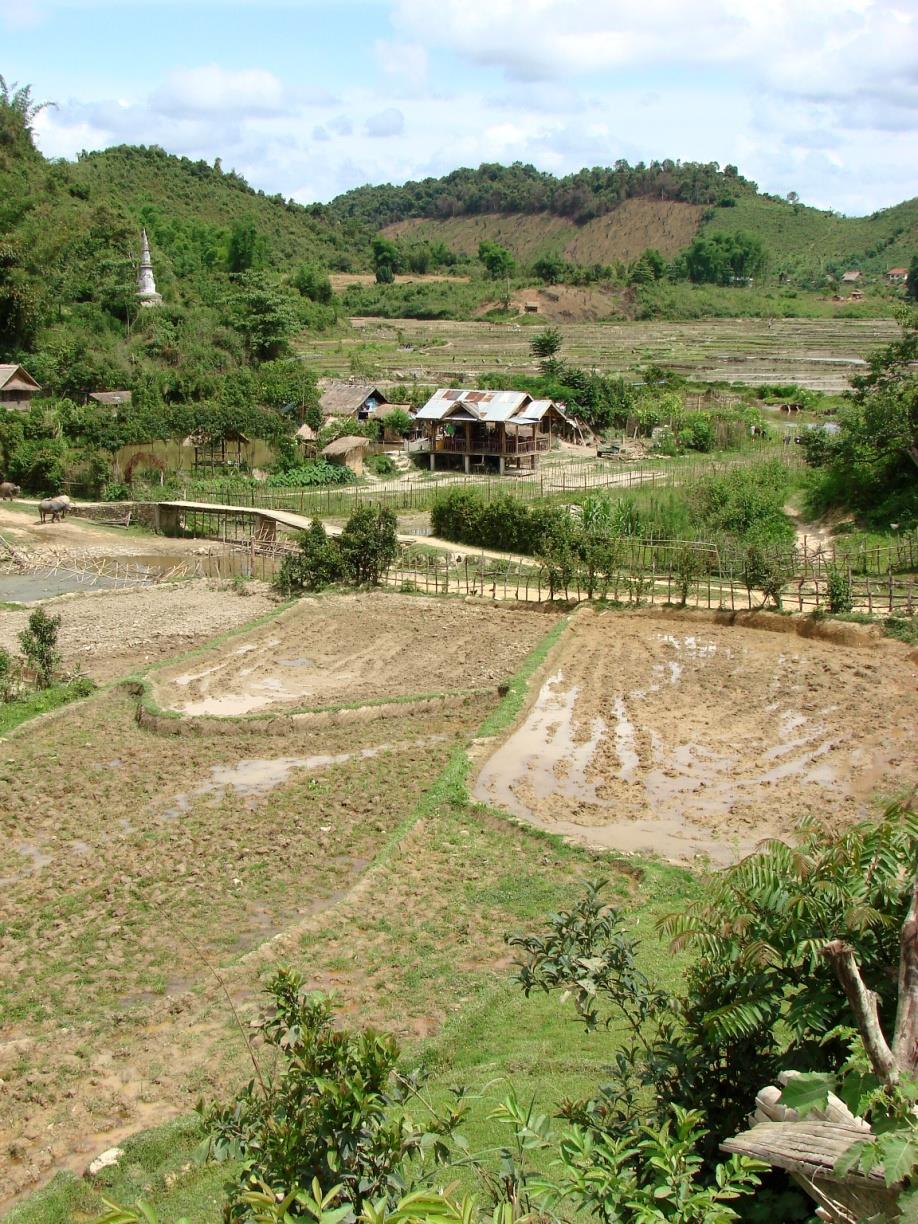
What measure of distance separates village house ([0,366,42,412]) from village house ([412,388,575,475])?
16.1m

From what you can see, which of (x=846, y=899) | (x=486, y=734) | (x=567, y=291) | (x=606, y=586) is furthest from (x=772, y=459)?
(x=567, y=291)

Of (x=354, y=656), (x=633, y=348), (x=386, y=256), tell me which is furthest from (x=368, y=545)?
(x=386, y=256)

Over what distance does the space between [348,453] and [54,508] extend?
11.0 meters

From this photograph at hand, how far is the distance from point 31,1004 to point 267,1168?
6.65 m

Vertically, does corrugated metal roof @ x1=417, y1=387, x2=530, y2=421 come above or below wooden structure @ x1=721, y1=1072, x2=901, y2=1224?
above

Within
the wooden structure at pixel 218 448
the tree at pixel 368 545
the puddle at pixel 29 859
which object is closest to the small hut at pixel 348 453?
the wooden structure at pixel 218 448

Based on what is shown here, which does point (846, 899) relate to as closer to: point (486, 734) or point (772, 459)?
point (486, 734)

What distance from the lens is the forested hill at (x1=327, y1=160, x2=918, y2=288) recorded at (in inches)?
5084

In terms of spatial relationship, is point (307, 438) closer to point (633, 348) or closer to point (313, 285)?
point (313, 285)

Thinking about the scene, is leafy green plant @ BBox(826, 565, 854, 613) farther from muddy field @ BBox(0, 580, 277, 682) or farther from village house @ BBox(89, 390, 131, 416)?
village house @ BBox(89, 390, 131, 416)

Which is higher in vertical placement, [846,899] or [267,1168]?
[846,899]

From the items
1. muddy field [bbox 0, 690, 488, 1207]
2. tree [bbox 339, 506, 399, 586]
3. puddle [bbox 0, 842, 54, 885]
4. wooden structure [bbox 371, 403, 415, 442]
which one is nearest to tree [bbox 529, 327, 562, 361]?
wooden structure [bbox 371, 403, 415, 442]

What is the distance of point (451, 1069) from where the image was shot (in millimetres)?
8648

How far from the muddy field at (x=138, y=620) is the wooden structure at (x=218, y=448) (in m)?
14.0
